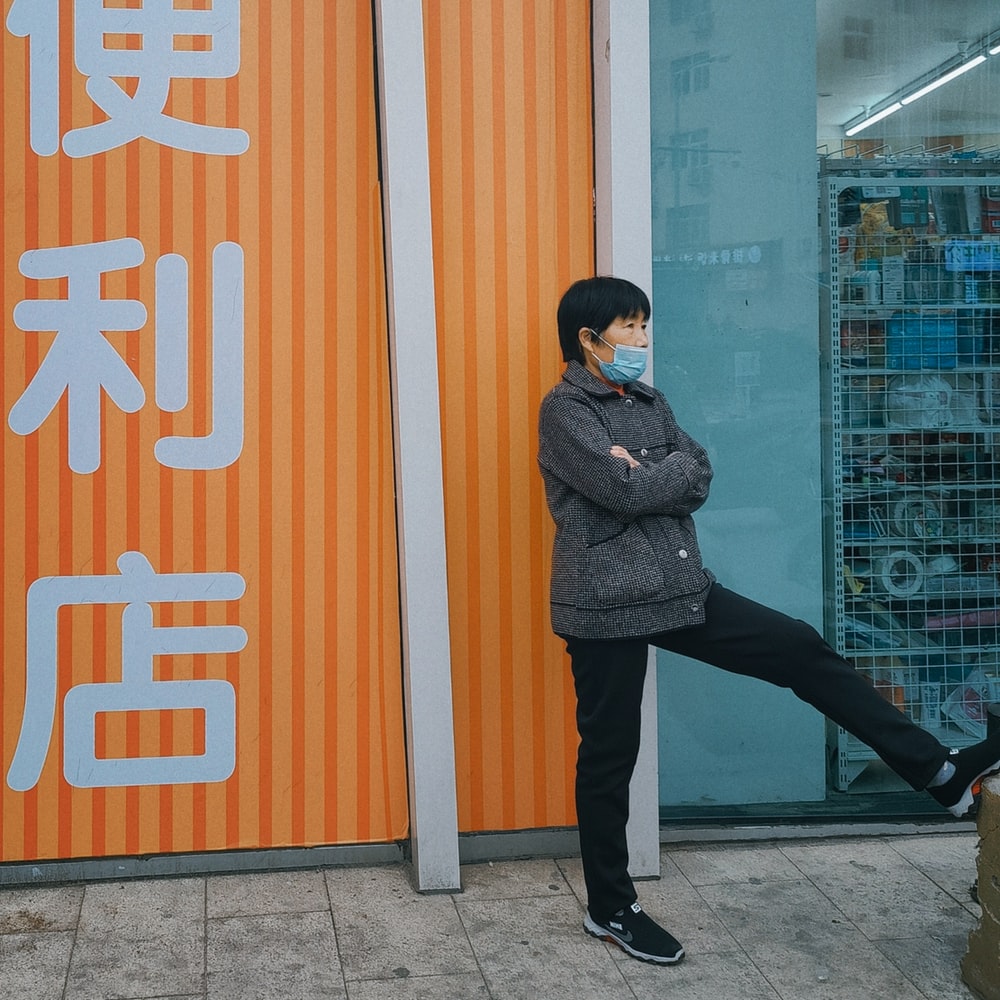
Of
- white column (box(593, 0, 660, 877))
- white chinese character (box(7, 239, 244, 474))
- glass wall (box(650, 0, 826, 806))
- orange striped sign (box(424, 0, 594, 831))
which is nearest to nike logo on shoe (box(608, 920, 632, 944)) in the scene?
white column (box(593, 0, 660, 877))

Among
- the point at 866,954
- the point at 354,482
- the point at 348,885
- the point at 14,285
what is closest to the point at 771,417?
the point at 354,482

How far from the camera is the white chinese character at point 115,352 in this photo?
12.2 ft

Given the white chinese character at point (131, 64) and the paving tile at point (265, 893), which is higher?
the white chinese character at point (131, 64)

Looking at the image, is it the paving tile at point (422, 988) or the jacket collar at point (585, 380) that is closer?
the paving tile at point (422, 988)

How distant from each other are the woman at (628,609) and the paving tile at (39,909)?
57.6 inches

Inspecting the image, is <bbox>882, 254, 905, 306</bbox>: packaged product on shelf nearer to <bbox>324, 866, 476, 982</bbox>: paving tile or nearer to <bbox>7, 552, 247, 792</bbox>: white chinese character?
<bbox>7, 552, 247, 792</bbox>: white chinese character

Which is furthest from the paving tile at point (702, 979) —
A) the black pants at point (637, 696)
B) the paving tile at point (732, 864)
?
the paving tile at point (732, 864)

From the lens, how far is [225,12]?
3.79 metres

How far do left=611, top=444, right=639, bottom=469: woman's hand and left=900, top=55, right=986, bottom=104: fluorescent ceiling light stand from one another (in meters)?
1.98

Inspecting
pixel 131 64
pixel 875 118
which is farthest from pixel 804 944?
pixel 131 64

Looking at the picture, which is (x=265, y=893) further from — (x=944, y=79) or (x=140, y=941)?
(x=944, y=79)

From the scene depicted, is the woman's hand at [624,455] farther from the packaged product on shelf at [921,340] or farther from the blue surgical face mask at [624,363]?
the packaged product on shelf at [921,340]

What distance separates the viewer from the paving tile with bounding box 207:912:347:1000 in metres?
3.09

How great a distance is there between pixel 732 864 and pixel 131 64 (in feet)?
10.2
